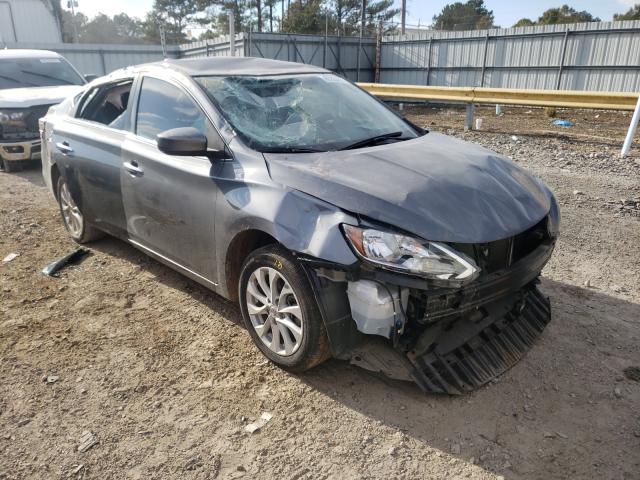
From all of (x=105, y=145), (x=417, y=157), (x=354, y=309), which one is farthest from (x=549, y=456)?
(x=105, y=145)

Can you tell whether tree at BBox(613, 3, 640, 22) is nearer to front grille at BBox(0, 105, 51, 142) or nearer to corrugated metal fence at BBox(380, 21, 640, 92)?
corrugated metal fence at BBox(380, 21, 640, 92)

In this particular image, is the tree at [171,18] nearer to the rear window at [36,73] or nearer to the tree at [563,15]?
the tree at [563,15]

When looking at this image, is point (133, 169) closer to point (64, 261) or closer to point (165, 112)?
point (165, 112)

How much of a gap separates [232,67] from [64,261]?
237 cm

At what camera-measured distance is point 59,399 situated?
283cm

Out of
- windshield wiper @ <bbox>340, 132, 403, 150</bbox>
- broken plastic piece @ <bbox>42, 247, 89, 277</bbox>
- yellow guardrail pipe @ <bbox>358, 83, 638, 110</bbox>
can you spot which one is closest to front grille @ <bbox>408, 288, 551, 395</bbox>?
windshield wiper @ <bbox>340, 132, 403, 150</bbox>

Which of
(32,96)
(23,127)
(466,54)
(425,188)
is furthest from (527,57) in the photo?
(425,188)

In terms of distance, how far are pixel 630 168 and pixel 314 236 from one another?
6.64m

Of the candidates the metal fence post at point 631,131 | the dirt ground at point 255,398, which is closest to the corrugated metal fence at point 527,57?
the metal fence post at point 631,131

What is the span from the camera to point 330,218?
2561 millimetres

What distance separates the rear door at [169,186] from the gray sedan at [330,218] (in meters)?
0.01

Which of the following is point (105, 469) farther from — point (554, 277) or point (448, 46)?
point (448, 46)

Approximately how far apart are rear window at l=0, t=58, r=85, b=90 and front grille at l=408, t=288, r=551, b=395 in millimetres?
8909

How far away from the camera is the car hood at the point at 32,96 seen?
7945 millimetres
